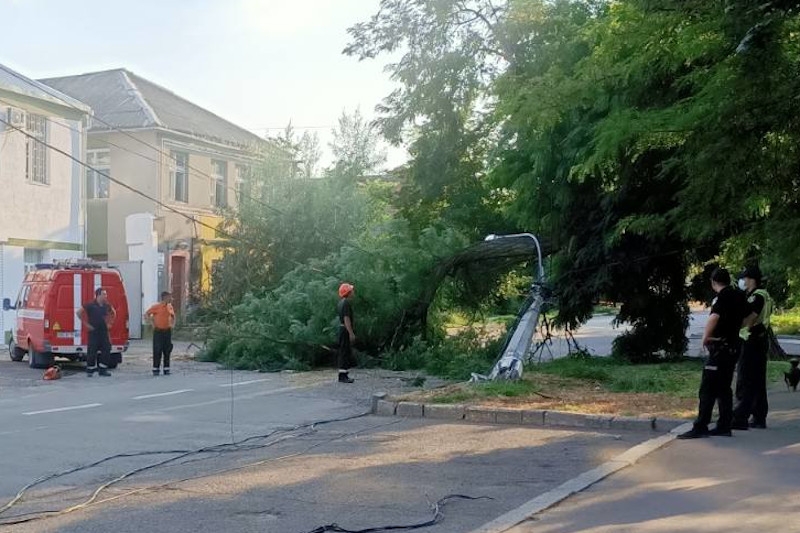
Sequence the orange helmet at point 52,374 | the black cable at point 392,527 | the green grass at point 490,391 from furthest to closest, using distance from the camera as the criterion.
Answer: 1. the orange helmet at point 52,374
2. the green grass at point 490,391
3. the black cable at point 392,527

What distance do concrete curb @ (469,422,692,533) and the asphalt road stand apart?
0.21 m

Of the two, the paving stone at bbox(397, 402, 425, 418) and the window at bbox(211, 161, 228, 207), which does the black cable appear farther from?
the window at bbox(211, 161, 228, 207)

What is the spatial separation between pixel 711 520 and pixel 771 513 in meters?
0.50

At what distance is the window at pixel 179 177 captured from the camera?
33.1 meters

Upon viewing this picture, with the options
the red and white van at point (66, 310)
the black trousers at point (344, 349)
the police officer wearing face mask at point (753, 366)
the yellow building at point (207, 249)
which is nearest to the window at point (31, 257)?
the yellow building at point (207, 249)

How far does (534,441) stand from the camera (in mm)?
10039

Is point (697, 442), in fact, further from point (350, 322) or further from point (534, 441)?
point (350, 322)

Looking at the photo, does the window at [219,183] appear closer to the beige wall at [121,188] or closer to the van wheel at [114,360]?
the beige wall at [121,188]

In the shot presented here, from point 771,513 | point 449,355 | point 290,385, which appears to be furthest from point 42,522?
point 449,355

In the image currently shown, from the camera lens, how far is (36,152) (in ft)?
91.8

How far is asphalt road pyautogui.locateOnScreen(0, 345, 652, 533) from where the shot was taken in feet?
22.6

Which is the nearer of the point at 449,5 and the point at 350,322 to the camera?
the point at 350,322

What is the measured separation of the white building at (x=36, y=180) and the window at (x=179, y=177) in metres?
3.96

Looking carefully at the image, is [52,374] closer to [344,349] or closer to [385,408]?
[344,349]
